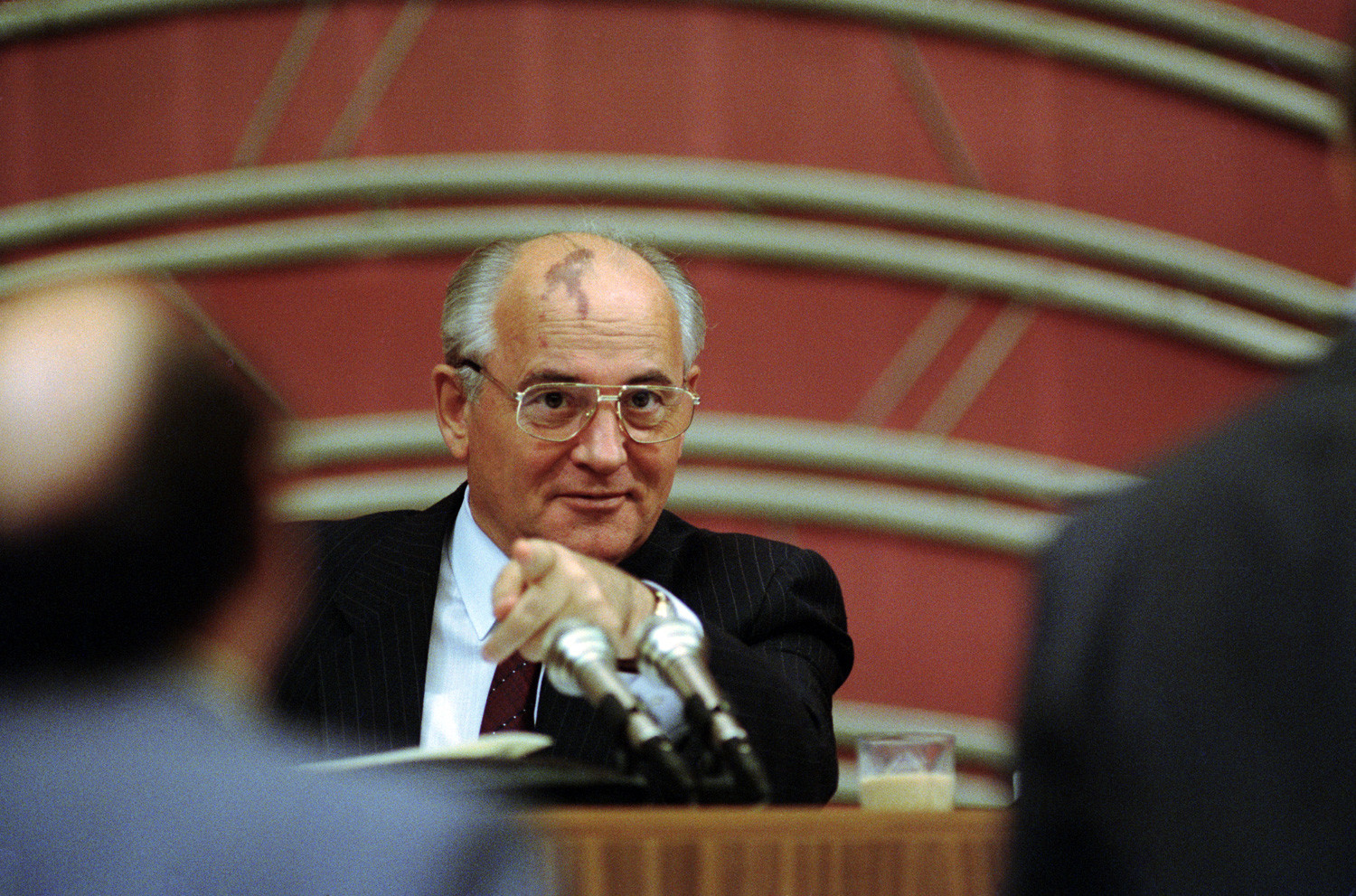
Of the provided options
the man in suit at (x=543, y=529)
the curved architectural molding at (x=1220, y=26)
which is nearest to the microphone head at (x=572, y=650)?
the man in suit at (x=543, y=529)

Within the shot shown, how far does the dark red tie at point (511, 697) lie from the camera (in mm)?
1783

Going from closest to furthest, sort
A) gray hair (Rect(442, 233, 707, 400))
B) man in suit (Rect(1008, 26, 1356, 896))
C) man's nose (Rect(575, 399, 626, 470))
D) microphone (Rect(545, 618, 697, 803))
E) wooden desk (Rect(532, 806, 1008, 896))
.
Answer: man in suit (Rect(1008, 26, 1356, 896)) < wooden desk (Rect(532, 806, 1008, 896)) < microphone (Rect(545, 618, 697, 803)) < man's nose (Rect(575, 399, 626, 470)) < gray hair (Rect(442, 233, 707, 400))

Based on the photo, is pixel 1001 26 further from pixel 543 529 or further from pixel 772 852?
pixel 772 852

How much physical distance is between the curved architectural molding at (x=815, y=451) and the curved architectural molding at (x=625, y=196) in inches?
19.3

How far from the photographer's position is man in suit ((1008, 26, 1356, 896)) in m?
0.61

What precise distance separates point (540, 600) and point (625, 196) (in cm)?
217

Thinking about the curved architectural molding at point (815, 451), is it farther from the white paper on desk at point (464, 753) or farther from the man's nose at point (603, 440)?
the white paper on desk at point (464, 753)

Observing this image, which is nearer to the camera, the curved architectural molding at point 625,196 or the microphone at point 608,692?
the microphone at point 608,692

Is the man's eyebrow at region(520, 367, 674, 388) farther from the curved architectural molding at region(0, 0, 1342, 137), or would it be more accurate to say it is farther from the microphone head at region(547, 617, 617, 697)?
the curved architectural molding at region(0, 0, 1342, 137)

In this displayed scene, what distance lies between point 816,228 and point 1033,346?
1.88ft

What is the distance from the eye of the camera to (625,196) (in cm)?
332

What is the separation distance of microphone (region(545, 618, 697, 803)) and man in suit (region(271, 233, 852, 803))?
61 centimetres

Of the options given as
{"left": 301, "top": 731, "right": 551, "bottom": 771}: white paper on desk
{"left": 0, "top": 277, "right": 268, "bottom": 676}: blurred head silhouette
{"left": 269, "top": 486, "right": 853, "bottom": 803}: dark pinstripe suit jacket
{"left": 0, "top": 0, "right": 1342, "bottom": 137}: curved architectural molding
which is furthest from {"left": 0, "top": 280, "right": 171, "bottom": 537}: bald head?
{"left": 0, "top": 0, "right": 1342, "bottom": 137}: curved architectural molding

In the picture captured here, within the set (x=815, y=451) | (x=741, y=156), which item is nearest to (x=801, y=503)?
(x=815, y=451)
